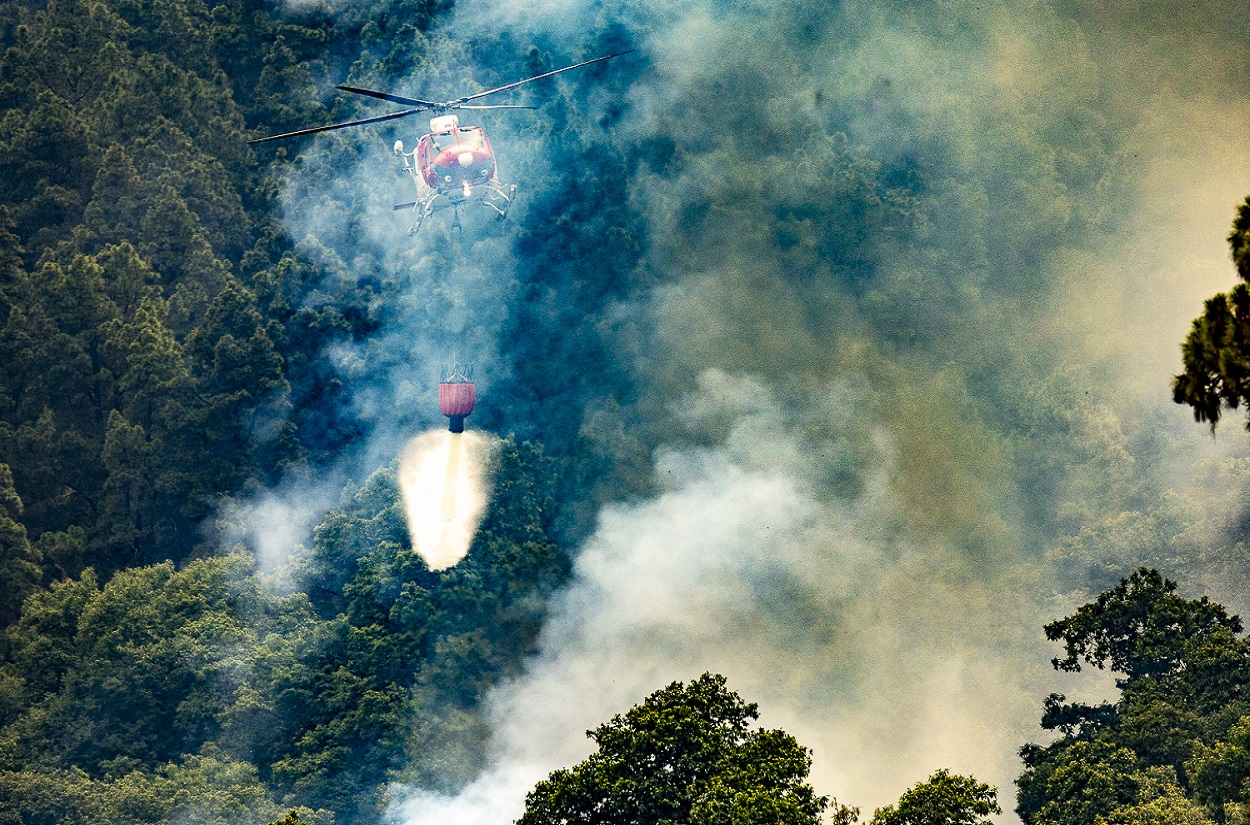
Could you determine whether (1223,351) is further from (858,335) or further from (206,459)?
(206,459)

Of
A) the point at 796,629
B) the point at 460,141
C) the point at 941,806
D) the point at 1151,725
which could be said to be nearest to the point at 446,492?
the point at 796,629

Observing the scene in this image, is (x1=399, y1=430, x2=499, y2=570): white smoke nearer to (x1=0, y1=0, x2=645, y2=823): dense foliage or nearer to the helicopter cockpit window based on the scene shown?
(x1=0, y1=0, x2=645, y2=823): dense foliage

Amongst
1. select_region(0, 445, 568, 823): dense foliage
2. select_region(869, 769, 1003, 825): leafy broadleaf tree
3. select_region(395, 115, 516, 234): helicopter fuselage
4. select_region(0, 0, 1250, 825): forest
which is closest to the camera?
select_region(869, 769, 1003, 825): leafy broadleaf tree

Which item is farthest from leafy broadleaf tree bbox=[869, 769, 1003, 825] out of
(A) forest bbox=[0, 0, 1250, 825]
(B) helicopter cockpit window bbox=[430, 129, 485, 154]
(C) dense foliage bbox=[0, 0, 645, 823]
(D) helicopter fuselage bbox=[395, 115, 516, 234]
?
(B) helicopter cockpit window bbox=[430, 129, 485, 154]

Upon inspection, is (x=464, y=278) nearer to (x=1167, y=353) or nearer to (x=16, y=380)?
(x=16, y=380)

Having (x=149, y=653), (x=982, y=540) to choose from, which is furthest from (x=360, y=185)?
(x=982, y=540)

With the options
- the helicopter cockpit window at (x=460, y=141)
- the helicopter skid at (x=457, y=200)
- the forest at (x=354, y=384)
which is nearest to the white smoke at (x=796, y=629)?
the forest at (x=354, y=384)
